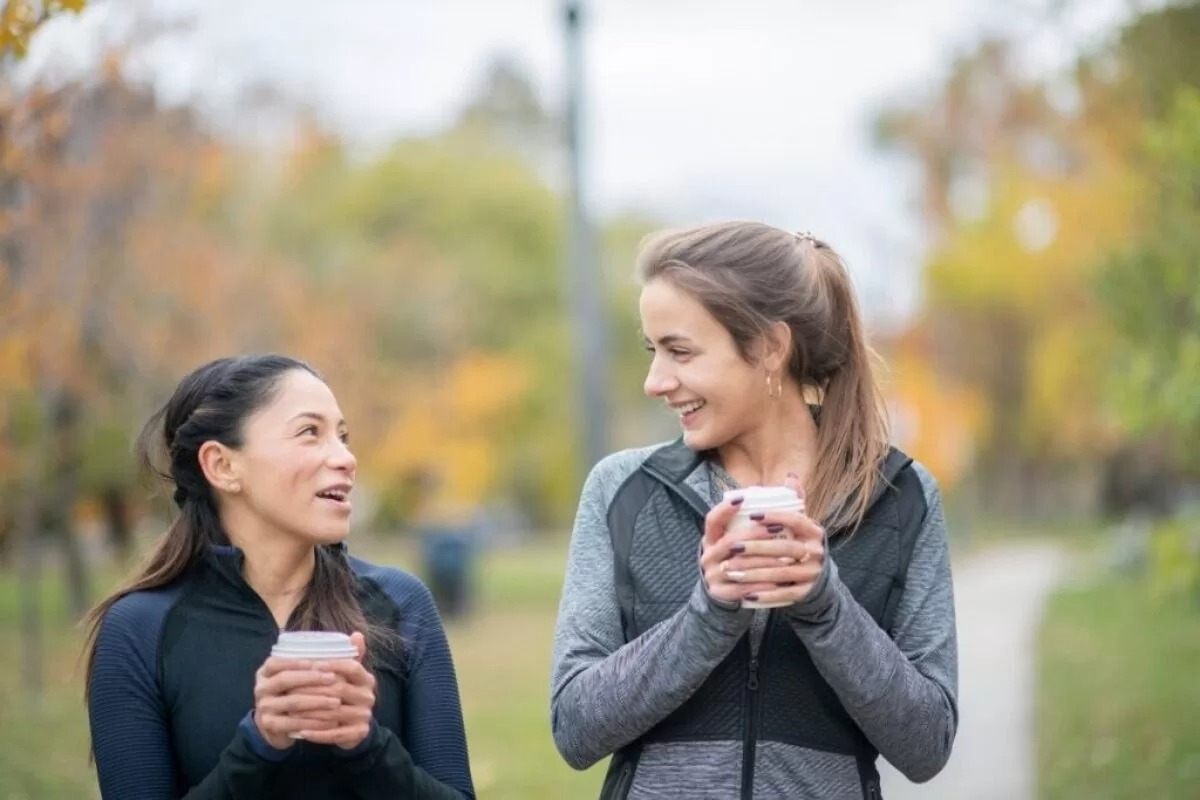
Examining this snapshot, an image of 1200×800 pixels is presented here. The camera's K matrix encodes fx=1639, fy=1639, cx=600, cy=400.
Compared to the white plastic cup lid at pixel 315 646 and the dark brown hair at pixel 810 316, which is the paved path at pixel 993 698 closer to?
the dark brown hair at pixel 810 316

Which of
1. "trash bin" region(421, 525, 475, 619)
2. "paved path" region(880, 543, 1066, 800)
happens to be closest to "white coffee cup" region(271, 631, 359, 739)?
"paved path" region(880, 543, 1066, 800)

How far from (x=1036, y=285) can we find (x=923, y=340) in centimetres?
845

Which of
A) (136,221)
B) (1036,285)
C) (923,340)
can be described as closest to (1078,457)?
(923,340)

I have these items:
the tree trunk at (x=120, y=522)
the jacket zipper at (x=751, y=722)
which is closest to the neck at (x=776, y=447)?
the jacket zipper at (x=751, y=722)

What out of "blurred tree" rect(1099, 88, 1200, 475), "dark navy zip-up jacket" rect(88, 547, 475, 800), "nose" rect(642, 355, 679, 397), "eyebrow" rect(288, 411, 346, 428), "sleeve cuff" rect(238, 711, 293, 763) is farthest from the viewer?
"blurred tree" rect(1099, 88, 1200, 475)

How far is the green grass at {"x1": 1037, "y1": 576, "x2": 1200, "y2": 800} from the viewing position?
8.98 metres

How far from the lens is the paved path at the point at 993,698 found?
29.9ft

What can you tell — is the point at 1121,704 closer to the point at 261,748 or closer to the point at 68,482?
the point at 261,748

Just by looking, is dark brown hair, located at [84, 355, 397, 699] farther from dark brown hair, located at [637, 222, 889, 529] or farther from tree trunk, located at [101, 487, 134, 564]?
tree trunk, located at [101, 487, 134, 564]

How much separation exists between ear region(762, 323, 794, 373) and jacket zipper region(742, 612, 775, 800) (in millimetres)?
519

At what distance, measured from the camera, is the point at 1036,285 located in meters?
34.4

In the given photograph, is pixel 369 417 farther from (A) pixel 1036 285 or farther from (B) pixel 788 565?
(B) pixel 788 565

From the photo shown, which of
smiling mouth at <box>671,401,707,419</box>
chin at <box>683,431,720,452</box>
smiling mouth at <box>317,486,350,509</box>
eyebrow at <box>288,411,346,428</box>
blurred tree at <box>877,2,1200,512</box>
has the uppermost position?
blurred tree at <box>877,2,1200,512</box>

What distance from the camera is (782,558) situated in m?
2.79
